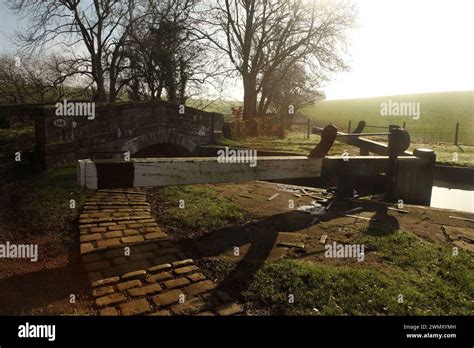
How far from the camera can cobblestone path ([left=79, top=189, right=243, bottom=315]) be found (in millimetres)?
2801

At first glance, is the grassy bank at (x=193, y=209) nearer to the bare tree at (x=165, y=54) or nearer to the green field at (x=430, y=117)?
the bare tree at (x=165, y=54)

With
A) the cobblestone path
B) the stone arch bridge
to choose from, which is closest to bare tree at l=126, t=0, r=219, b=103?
the stone arch bridge

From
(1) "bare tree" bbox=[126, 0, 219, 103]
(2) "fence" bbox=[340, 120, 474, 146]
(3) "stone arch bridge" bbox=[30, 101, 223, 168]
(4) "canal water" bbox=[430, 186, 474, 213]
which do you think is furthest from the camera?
(2) "fence" bbox=[340, 120, 474, 146]

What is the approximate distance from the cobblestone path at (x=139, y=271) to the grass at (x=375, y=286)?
478 mm

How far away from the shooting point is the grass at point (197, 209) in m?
4.78

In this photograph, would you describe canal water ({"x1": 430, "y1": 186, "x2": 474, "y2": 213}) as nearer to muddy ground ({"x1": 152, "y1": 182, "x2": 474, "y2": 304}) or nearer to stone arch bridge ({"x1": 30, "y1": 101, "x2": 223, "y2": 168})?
muddy ground ({"x1": 152, "y1": 182, "x2": 474, "y2": 304})

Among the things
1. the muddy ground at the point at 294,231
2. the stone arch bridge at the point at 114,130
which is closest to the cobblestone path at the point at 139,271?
the muddy ground at the point at 294,231

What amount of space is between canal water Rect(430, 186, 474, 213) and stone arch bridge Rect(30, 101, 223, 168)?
24.2ft

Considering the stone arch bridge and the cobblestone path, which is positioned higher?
the stone arch bridge

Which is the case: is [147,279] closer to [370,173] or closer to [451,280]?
[451,280]

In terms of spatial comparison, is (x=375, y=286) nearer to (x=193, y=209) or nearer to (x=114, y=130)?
(x=193, y=209)
